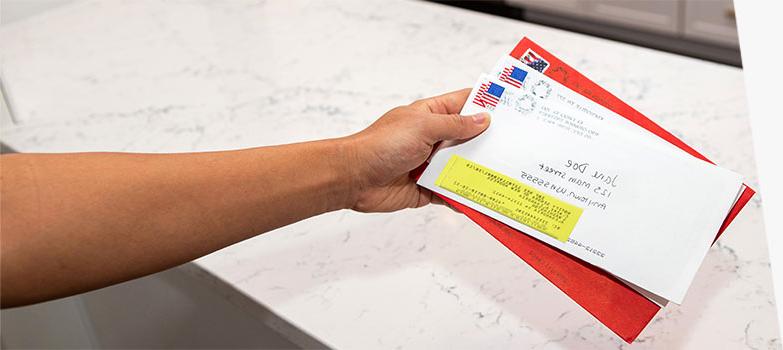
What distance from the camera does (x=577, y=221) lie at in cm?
97

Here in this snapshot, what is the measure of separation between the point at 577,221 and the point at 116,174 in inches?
19.2

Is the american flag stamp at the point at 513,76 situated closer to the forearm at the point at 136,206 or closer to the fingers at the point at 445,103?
the fingers at the point at 445,103

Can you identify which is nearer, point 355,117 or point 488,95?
point 488,95

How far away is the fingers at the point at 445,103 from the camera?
1.08 metres

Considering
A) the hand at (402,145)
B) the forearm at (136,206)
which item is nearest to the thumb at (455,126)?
the hand at (402,145)

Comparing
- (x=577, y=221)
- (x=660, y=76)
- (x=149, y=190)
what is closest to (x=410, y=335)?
(x=577, y=221)

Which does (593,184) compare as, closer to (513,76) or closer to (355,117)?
(513,76)

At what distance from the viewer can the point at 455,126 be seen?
100 cm

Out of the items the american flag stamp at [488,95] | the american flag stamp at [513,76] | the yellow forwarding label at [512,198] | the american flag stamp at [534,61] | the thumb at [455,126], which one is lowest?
the yellow forwarding label at [512,198]

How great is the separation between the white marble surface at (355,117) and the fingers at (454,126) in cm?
19

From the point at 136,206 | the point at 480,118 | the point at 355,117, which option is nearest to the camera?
the point at 136,206

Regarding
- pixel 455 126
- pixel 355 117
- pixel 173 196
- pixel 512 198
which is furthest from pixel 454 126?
pixel 355 117

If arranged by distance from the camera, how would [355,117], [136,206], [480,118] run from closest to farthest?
[136,206]
[480,118]
[355,117]

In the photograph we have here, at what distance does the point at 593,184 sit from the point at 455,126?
16 centimetres
